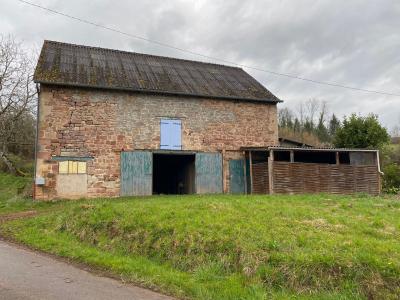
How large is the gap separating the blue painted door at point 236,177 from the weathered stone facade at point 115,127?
257mm

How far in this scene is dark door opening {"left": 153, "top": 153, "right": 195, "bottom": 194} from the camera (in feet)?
61.6

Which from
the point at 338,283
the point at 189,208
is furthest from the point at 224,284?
the point at 189,208

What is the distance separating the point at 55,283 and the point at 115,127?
37.8 ft

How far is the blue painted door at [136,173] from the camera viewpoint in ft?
54.2

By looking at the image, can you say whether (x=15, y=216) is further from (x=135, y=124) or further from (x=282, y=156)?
(x=282, y=156)

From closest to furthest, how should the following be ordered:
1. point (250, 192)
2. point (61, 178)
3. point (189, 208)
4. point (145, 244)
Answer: point (145, 244) < point (189, 208) < point (61, 178) < point (250, 192)

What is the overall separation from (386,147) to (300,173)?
8.99 meters

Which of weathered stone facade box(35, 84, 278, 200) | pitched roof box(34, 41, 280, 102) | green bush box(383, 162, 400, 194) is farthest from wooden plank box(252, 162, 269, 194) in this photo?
green bush box(383, 162, 400, 194)

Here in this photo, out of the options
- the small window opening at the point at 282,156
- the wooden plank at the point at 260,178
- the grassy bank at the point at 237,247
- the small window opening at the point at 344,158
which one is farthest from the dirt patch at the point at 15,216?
the small window opening at the point at 344,158

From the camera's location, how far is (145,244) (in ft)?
24.7

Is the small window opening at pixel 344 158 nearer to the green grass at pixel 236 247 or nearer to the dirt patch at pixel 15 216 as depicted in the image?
the green grass at pixel 236 247

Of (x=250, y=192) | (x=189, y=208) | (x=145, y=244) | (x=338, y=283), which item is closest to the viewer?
(x=338, y=283)

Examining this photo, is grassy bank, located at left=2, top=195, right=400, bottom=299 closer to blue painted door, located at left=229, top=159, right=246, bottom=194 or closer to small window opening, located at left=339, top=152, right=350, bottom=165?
blue painted door, located at left=229, top=159, right=246, bottom=194

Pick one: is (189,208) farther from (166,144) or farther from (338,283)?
(166,144)
